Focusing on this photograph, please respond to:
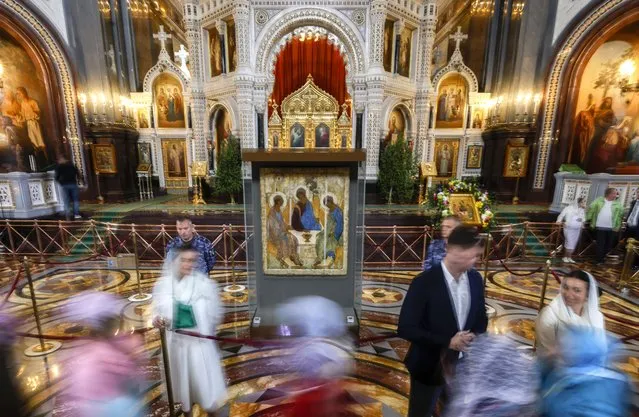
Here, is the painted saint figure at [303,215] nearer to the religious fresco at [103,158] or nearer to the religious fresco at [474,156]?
the religious fresco at [103,158]

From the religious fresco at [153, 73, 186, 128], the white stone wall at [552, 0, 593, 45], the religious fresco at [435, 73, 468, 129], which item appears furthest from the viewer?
the religious fresco at [153, 73, 186, 128]

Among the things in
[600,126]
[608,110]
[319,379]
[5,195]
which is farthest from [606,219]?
[5,195]

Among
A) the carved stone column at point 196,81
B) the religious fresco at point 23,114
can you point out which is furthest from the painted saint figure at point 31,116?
the carved stone column at point 196,81

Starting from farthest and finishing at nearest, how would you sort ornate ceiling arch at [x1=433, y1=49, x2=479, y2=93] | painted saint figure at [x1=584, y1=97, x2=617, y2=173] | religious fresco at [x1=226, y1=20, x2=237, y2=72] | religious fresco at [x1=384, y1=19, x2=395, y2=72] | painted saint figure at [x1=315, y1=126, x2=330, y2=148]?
painted saint figure at [x1=315, y1=126, x2=330, y2=148] → ornate ceiling arch at [x1=433, y1=49, x2=479, y2=93] → religious fresco at [x1=226, y1=20, x2=237, y2=72] → religious fresco at [x1=384, y1=19, x2=395, y2=72] → painted saint figure at [x1=584, y1=97, x2=617, y2=173]

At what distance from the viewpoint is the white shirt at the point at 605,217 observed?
6379mm

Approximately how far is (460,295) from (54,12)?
48.3 feet

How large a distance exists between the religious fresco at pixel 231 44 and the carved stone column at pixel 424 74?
7.82 meters

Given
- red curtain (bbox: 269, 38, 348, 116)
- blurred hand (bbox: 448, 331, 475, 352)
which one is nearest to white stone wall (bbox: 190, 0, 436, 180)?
red curtain (bbox: 269, 38, 348, 116)

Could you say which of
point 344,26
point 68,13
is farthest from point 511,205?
point 68,13

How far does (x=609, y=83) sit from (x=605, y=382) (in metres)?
13.5

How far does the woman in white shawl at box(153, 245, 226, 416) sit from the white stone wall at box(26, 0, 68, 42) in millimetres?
12747

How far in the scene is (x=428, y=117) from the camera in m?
13.9

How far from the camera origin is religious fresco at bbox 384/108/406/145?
13.2 metres

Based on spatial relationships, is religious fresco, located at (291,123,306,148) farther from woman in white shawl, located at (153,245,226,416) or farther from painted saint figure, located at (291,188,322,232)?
woman in white shawl, located at (153,245,226,416)
